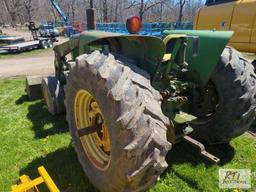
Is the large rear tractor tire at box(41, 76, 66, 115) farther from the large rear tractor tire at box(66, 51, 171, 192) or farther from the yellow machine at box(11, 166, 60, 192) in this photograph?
the large rear tractor tire at box(66, 51, 171, 192)

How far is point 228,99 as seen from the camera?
11.5ft

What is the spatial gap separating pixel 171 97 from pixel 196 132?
975mm

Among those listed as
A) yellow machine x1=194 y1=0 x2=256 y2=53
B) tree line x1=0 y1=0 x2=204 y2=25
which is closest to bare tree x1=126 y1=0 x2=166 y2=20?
tree line x1=0 y1=0 x2=204 y2=25

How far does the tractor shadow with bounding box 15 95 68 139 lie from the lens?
480 centimetres

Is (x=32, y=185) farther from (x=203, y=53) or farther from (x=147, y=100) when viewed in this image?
(x=203, y=53)

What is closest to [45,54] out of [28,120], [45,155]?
[28,120]

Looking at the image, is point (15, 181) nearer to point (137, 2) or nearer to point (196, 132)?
point (196, 132)

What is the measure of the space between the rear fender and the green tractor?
0.01 metres

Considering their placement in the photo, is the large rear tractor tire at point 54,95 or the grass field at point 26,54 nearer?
the large rear tractor tire at point 54,95

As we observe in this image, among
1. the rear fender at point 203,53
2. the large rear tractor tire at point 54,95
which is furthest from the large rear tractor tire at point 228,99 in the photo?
the large rear tractor tire at point 54,95

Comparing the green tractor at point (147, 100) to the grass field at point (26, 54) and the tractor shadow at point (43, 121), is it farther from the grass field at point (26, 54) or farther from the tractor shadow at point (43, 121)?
the grass field at point (26, 54)

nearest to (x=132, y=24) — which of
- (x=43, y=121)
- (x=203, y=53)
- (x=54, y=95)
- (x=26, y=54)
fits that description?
(x=203, y=53)

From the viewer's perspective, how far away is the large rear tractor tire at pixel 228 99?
11.4 feet

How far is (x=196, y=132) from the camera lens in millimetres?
3951
